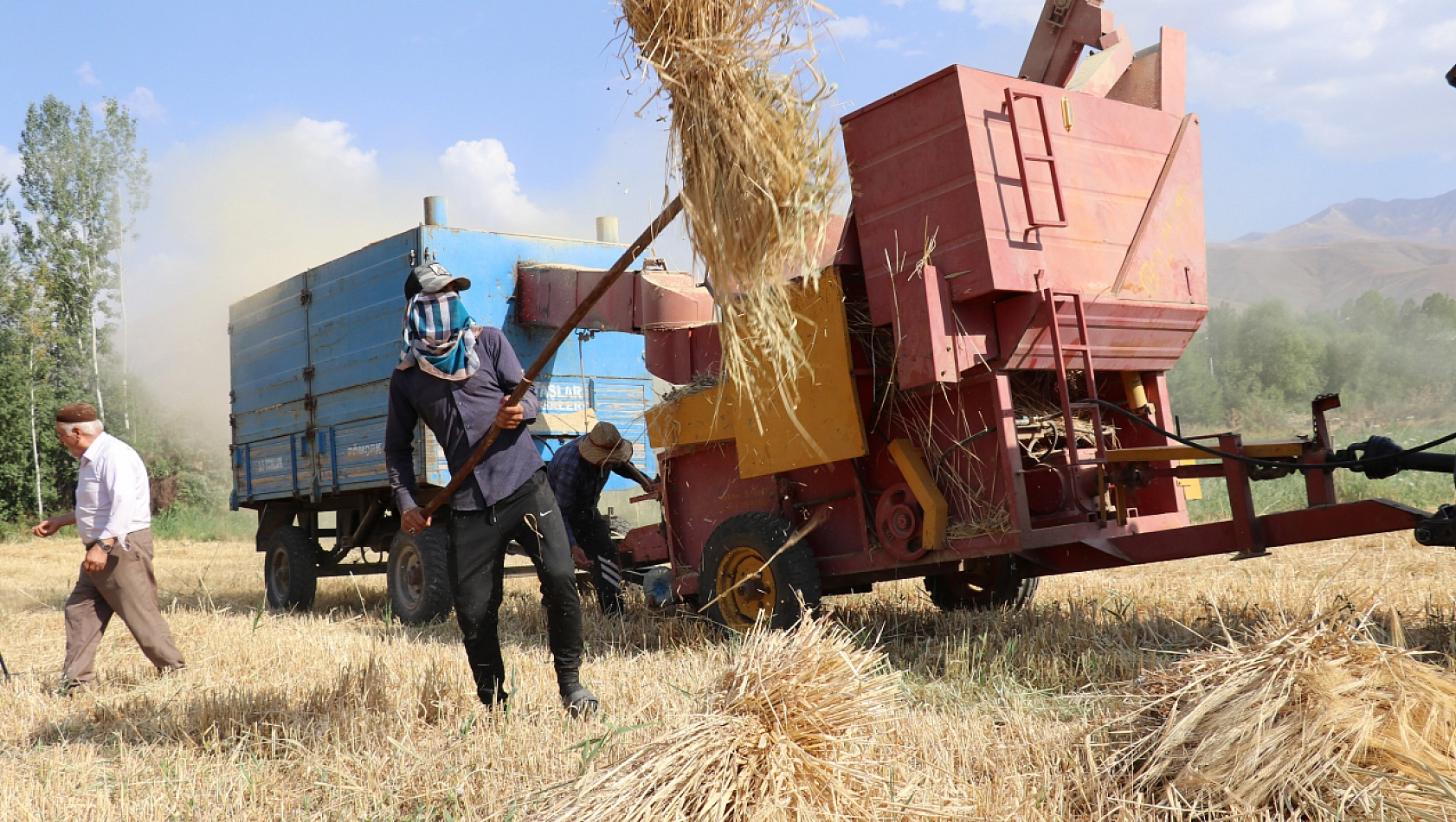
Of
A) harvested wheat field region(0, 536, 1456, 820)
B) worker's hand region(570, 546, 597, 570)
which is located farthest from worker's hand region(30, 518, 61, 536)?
worker's hand region(570, 546, 597, 570)

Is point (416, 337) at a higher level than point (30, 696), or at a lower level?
higher

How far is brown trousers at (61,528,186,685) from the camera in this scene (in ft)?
19.0

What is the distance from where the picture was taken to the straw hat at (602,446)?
7.30 meters

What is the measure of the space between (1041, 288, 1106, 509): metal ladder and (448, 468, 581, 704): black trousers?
2.25m

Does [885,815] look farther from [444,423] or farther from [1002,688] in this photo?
[444,423]

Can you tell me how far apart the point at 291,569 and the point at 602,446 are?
444 cm

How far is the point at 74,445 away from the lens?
5.93m

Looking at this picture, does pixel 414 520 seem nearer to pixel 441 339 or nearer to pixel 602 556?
pixel 441 339

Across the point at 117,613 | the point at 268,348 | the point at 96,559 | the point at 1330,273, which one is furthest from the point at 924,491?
the point at 1330,273

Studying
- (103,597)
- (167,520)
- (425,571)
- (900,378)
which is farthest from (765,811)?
(167,520)

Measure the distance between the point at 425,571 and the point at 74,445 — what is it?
2.97 meters

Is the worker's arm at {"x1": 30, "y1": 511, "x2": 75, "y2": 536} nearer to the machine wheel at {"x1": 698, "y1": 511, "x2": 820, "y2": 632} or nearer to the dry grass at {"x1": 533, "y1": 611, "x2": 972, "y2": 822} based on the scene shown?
the machine wheel at {"x1": 698, "y1": 511, "x2": 820, "y2": 632}

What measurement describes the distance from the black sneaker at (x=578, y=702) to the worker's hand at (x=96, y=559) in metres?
2.96

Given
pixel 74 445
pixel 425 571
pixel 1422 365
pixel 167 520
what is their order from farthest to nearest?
pixel 1422 365, pixel 167 520, pixel 425 571, pixel 74 445
